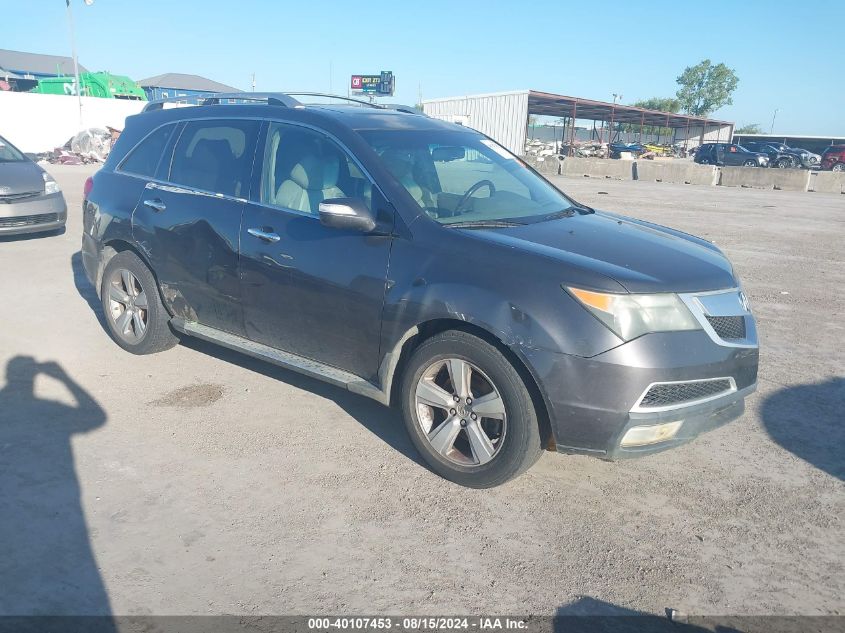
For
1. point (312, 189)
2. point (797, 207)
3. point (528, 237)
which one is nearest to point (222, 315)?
point (312, 189)

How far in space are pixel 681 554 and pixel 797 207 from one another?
18.3m

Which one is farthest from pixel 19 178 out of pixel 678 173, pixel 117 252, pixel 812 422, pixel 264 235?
pixel 678 173

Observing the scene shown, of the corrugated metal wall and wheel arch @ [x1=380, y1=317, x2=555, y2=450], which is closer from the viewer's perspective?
wheel arch @ [x1=380, y1=317, x2=555, y2=450]

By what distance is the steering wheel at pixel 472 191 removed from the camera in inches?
158

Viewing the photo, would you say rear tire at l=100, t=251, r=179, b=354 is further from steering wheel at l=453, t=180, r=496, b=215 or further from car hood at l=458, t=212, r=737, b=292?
car hood at l=458, t=212, r=737, b=292

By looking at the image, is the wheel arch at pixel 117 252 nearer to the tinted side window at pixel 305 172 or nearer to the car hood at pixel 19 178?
the tinted side window at pixel 305 172

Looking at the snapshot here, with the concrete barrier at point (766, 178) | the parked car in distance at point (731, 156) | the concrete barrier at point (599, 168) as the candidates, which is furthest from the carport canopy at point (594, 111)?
the concrete barrier at point (766, 178)

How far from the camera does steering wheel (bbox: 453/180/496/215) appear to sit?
4023 millimetres

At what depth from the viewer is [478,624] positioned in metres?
2.63

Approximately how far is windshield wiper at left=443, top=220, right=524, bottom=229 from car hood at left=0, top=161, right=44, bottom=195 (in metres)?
8.41

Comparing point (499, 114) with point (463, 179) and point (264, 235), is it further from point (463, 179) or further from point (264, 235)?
point (264, 235)

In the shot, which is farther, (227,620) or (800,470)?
(800,470)

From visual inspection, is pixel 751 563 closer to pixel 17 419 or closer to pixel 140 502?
pixel 140 502

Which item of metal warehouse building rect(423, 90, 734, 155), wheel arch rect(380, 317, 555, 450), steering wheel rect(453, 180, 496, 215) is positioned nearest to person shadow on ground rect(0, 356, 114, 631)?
wheel arch rect(380, 317, 555, 450)
